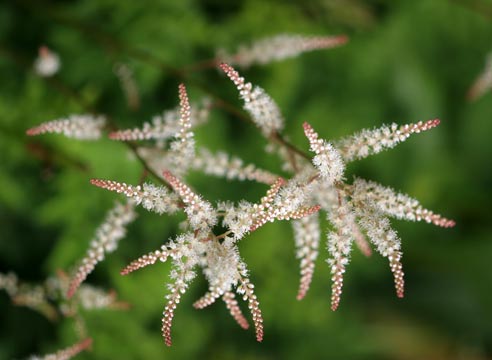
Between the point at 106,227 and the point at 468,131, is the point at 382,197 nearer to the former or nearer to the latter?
the point at 106,227

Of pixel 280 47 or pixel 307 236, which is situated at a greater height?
pixel 280 47

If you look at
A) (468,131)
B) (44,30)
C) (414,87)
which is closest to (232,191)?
(44,30)

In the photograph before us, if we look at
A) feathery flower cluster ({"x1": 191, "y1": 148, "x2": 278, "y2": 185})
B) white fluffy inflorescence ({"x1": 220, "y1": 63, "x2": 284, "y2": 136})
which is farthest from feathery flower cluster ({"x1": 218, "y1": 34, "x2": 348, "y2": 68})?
feathery flower cluster ({"x1": 191, "y1": 148, "x2": 278, "y2": 185})

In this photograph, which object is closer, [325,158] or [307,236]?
[325,158]

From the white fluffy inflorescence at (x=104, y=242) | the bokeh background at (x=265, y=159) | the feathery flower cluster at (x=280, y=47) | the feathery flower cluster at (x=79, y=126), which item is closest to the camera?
the white fluffy inflorescence at (x=104, y=242)

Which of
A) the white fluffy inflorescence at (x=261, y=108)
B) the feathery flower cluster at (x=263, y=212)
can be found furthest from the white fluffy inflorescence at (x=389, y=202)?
the white fluffy inflorescence at (x=261, y=108)

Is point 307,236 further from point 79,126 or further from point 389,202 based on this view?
point 79,126

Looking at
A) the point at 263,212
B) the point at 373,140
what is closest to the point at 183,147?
the point at 263,212

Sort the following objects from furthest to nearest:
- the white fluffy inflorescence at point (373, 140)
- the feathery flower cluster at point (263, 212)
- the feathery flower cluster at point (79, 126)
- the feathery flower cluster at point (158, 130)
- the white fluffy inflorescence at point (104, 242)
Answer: the feathery flower cluster at point (79, 126) < the feathery flower cluster at point (158, 130) < the white fluffy inflorescence at point (104, 242) < the white fluffy inflorescence at point (373, 140) < the feathery flower cluster at point (263, 212)

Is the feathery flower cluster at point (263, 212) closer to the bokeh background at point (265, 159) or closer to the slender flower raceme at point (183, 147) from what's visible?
the slender flower raceme at point (183, 147)
